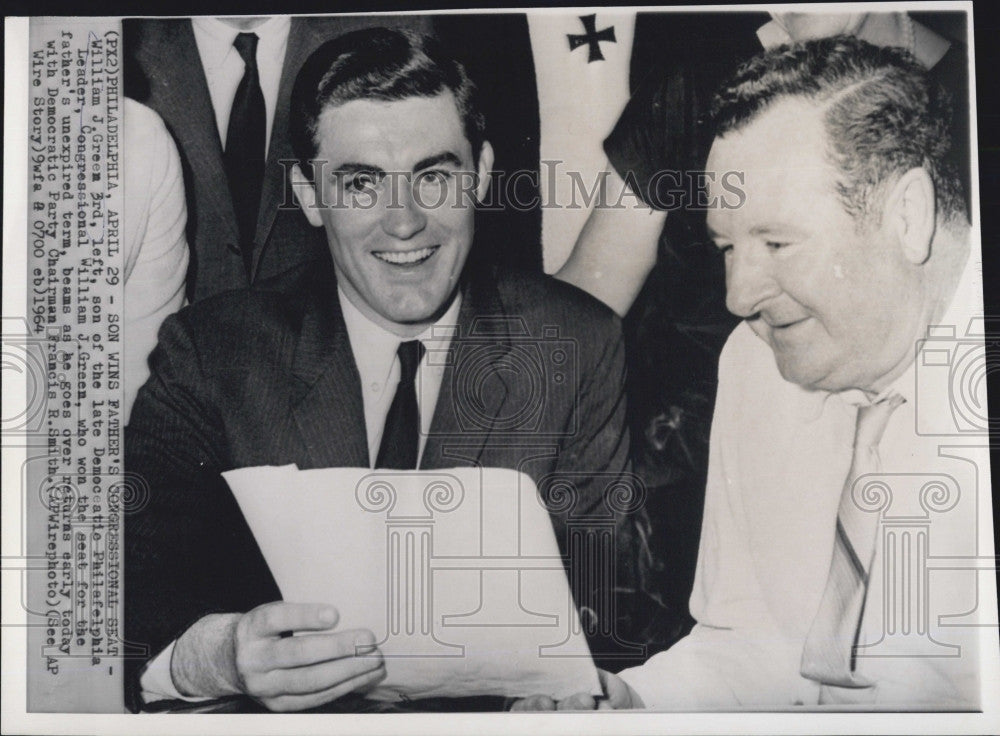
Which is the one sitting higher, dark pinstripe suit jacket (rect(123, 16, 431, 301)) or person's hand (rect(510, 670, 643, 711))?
dark pinstripe suit jacket (rect(123, 16, 431, 301))

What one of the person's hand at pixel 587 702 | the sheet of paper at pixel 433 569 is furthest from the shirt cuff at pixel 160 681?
the person's hand at pixel 587 702

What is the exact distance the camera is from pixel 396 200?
2.55 meters

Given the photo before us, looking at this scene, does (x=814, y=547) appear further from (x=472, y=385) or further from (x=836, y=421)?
(x=472, y=385)

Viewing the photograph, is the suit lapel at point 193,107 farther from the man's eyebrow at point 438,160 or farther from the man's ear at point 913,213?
the man's ear at point 913,213

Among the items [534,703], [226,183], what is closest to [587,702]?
[534,703]

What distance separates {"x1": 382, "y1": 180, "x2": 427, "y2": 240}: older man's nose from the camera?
2.54 metres

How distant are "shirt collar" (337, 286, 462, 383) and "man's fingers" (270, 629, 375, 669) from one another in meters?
0.74

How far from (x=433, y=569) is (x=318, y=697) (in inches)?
19.1

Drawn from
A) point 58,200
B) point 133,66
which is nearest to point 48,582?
point 58,200

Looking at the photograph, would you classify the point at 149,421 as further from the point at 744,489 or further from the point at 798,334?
the point at 798,334

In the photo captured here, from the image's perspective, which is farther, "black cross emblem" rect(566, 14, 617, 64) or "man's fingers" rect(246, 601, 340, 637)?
"black cross emblem" rect(566, 14, 617, 64)

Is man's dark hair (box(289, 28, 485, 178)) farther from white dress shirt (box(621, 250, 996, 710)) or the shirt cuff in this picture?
the shirt cuff

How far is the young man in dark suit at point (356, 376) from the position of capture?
2539mm

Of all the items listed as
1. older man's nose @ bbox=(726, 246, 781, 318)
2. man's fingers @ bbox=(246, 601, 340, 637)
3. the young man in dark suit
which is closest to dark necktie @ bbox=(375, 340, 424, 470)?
the young man in dark suit
